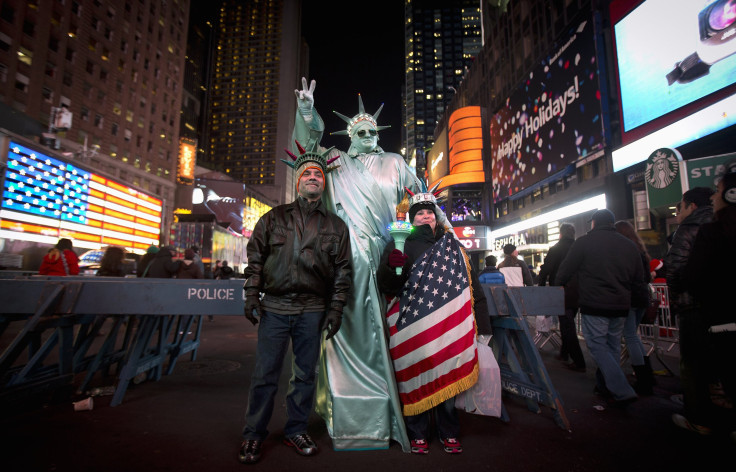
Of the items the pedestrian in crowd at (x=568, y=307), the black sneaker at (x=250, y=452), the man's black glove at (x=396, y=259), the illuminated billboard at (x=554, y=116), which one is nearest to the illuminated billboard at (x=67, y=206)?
the black sneaker at (x=250, y=452)

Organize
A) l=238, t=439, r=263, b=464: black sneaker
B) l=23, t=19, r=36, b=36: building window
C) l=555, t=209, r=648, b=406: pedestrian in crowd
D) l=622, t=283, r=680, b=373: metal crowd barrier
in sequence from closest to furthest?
l=238, t=439, r=263, b=464: black sneaker → l=555, t=209, r=648, b=406: pedestrian in crowd → l=622, t=283, r=680, b=373: metal crowd barrier → l=23, t=19, r=36, b=36: building window

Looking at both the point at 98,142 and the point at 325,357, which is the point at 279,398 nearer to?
the point at 325,357

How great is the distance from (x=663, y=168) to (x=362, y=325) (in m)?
8.19

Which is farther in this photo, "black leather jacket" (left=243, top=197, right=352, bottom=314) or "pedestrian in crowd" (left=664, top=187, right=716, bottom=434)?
"pedestrian in crowd" (left=664, top=187, right=716, bottom=434)

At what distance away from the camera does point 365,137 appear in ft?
11.7

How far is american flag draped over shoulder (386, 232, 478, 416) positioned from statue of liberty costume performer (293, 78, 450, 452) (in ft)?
0.38

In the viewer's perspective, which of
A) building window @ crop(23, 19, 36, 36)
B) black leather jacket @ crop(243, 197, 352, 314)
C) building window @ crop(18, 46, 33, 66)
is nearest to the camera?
black leather jacket @ crop(243, 197, 352, 314)

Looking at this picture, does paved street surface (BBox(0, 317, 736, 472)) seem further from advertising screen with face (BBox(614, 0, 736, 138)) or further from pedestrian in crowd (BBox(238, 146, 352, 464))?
advertising screen with face (BBox(614, 0, 736, 138))

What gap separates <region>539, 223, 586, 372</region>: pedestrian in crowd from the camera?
5141 millimetres

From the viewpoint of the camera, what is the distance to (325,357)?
108 inches

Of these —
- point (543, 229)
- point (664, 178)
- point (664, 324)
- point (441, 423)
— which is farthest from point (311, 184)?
point (543, 229)

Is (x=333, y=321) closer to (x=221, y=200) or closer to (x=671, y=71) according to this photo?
(x=671, y=71)

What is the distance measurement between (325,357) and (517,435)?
164cm

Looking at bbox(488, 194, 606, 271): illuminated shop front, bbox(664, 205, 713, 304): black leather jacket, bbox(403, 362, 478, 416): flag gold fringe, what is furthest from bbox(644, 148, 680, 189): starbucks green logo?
bbox(403, 362, 478, 416): flag gold fringe
